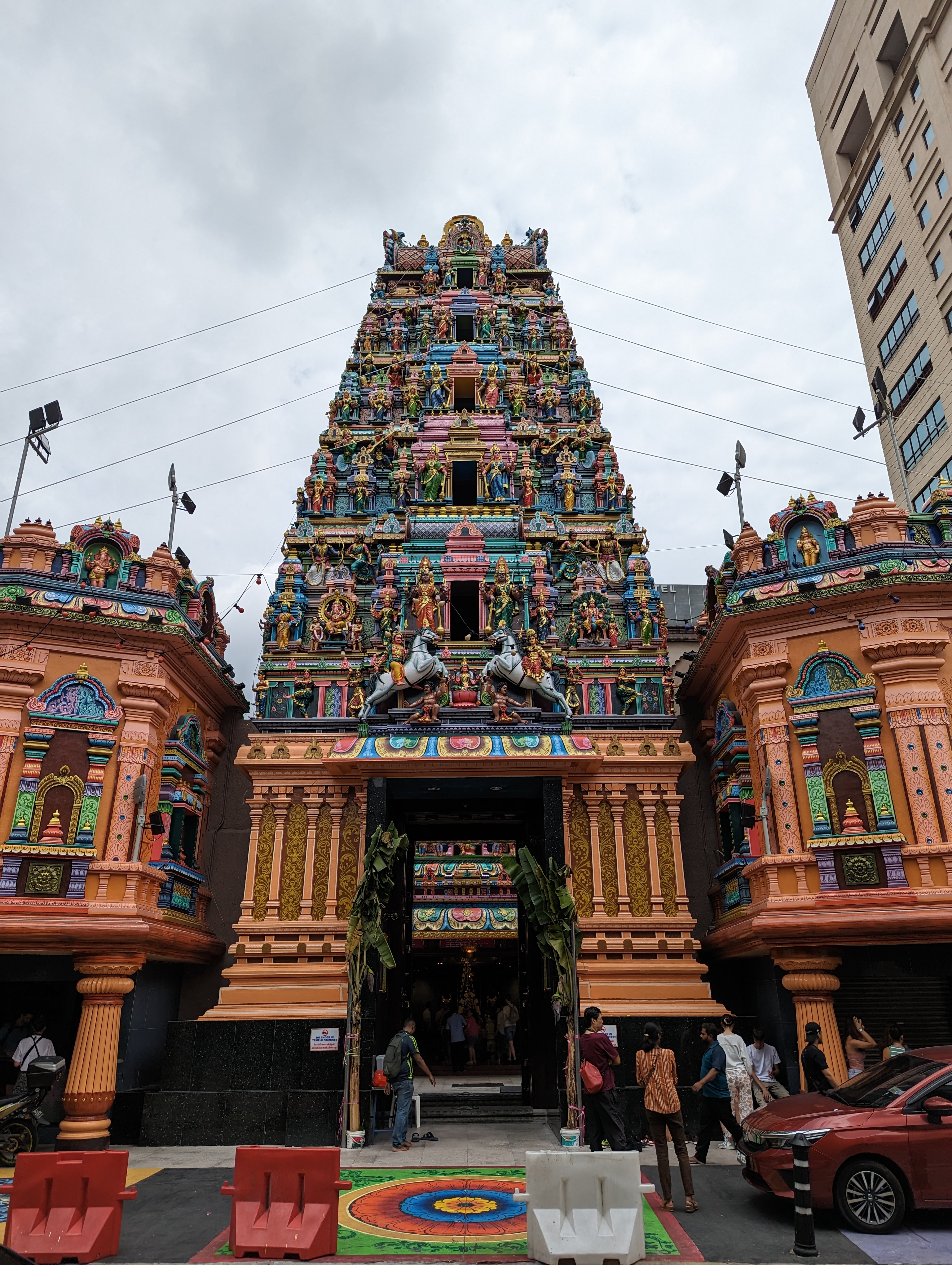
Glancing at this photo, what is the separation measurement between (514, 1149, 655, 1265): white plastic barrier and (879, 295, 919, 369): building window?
37.2 meters

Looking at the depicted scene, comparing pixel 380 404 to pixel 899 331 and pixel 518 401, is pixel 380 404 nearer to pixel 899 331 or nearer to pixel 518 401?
pixel 518 401

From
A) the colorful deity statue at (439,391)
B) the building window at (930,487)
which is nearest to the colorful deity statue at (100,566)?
the colorful deity statue at (439,391)

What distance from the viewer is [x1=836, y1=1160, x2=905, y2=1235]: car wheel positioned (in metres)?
9.28

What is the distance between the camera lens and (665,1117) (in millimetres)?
10156

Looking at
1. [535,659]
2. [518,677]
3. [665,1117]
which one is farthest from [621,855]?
[665,1117]

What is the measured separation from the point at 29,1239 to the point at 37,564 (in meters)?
12.7

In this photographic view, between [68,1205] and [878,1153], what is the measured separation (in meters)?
8.32

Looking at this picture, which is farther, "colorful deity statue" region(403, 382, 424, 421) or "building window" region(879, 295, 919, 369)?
"building window" region(879, 295, 919, 369)

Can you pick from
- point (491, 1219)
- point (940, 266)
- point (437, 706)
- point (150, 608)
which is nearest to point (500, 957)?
point (437, 706)

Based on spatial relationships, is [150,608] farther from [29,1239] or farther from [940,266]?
[940,266]

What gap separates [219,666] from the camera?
20.9 m

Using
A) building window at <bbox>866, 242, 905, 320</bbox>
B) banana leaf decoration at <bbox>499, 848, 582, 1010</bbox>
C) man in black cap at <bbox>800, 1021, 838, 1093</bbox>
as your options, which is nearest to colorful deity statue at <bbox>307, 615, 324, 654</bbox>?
banana leaf decoration at <bbox>499, 848, 582, 1010</bbox>

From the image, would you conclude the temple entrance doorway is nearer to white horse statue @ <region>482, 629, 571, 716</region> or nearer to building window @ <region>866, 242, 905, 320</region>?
white horse statue @ <region>482, 629, 571, 716</region>

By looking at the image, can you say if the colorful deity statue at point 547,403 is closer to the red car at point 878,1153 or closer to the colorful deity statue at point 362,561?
the colorful deity statue at point 362,561
